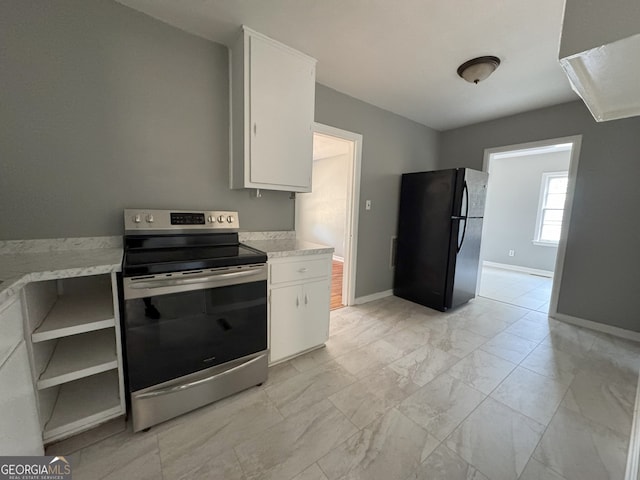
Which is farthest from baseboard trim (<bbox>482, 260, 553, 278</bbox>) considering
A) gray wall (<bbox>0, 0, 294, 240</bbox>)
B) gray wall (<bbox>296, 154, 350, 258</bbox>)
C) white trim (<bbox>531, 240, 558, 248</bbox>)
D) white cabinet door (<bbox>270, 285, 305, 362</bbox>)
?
gray wall (<bbox>0, 0, 294, 240</bbox>)

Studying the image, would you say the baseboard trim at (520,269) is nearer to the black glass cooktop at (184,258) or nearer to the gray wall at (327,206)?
the gray wall at (327,206)

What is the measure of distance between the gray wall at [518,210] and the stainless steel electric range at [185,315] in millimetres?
4823

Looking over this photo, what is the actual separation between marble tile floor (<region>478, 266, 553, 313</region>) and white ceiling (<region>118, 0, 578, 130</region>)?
2.52 m

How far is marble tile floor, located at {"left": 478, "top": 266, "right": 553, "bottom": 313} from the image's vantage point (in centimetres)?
347

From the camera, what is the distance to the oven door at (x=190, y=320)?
1288 mm

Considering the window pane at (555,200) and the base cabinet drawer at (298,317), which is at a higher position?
the window pane at (555,200)

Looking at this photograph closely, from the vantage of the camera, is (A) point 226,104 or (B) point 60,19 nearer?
(B) point 60,19

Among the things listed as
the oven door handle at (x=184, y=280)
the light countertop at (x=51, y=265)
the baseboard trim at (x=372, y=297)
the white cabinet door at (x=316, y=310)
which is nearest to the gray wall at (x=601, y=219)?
the baseboard trim at (x=372, y=297)

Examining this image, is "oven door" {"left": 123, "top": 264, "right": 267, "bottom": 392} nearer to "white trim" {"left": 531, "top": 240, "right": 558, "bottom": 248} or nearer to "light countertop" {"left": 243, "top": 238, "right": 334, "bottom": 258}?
"light countertop" {"left": 243, "top": 238, "right": 334, "bottom": 258}

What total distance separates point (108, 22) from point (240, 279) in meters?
1.80

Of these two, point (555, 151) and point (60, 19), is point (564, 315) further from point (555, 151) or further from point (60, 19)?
point (60, 19)

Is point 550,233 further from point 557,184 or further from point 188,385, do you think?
point 188,385

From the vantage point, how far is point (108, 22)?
157 centimetres

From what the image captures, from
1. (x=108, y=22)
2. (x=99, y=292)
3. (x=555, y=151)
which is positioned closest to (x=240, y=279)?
(x=99, y=292)
